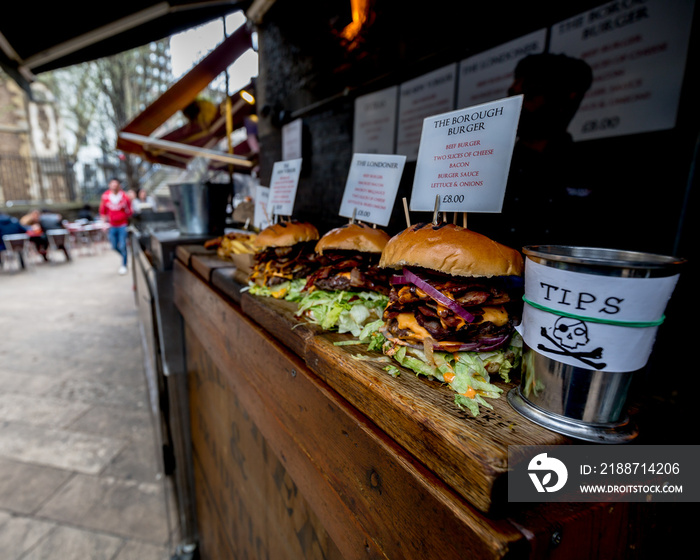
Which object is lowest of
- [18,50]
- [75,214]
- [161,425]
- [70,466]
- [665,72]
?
[70,466]

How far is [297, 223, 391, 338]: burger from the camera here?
1.22 metres

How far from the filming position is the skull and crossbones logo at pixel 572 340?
0.65m

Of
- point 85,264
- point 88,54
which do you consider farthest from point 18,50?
point 85,264

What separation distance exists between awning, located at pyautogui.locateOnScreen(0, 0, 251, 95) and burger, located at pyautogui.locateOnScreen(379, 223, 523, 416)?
434 cm

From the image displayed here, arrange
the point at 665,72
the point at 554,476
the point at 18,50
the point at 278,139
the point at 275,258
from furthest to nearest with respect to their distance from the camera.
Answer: the point at 278,139, the point at 18,50, the point at 275,258, the point at 665,72, the point at 554,476

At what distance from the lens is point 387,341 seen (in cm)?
102

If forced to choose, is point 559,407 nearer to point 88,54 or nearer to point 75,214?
point 88,54

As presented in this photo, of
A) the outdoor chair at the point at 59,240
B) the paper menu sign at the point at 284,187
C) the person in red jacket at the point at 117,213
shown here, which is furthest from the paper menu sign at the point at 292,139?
the outdoor chair at the point at 59,240

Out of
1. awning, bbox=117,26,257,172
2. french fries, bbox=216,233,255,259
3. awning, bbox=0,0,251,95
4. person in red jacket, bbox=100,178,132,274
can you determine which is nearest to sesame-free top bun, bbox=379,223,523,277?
french fries, bbox=216,233,255,259

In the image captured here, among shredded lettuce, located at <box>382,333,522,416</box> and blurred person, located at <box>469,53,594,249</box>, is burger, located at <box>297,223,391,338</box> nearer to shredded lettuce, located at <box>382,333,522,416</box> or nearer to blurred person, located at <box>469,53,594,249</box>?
shredded lettuce, located at <box>382,333,522,416</box>

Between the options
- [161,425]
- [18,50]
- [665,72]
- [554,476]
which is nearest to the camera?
[554,476]

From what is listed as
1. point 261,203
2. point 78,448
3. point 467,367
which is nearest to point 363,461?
point 467,367

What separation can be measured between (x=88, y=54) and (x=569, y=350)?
5923 millimetres

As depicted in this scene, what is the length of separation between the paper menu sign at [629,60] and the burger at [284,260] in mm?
1391
